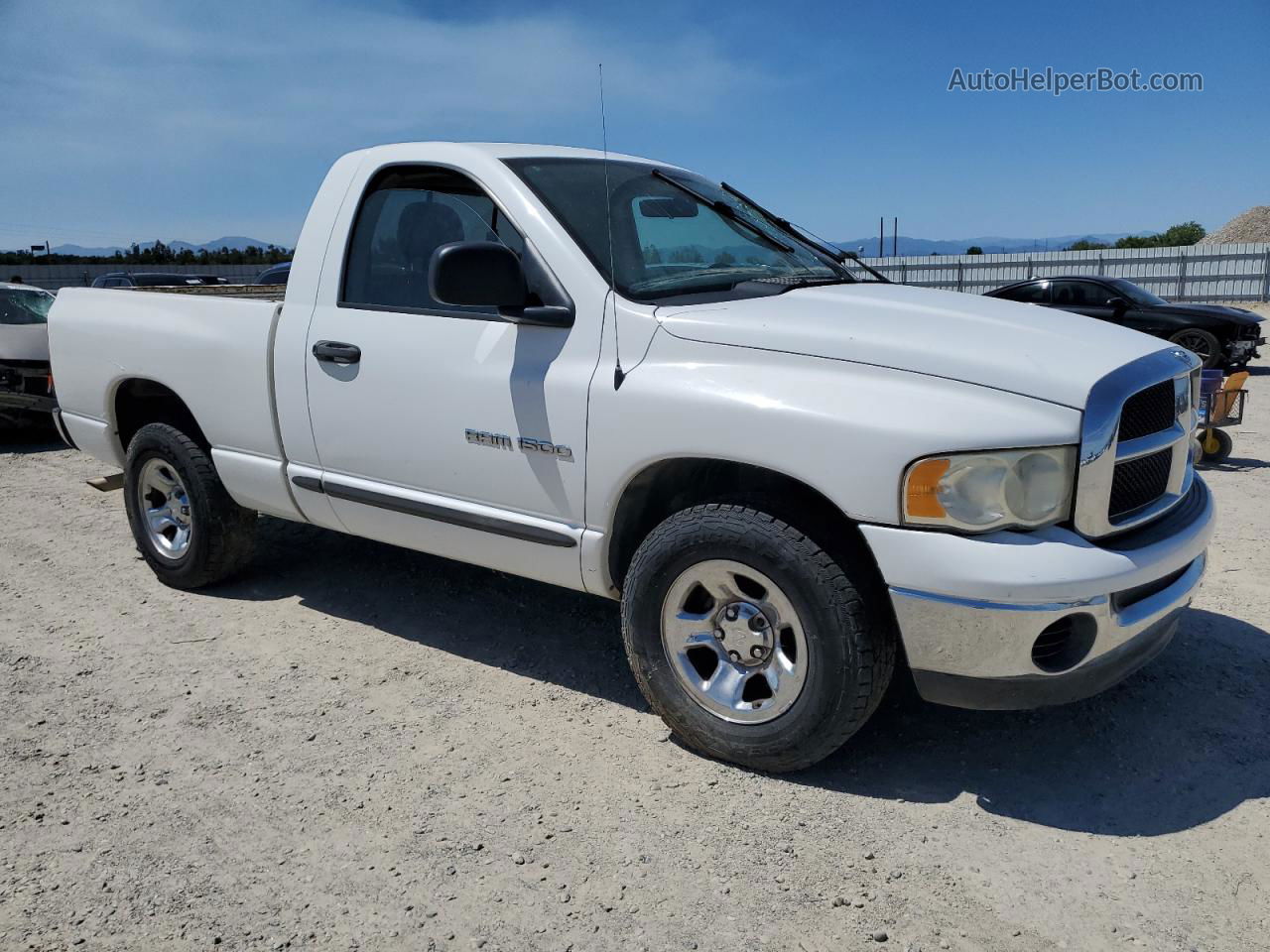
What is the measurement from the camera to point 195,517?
487 cm

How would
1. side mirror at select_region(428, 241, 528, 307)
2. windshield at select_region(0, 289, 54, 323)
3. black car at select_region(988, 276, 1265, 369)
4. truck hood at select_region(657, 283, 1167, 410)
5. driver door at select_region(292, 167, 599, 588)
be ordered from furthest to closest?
black car at select_region(988, 276, 1265, 369)
windshield at select_region(0, 289, 54, 323)
driver door at select_region(292, 167, 599, 588)
side mirror at select_region(428, 241, 528, 307)
truck hood at select_region(657, 283, 1167, 410)

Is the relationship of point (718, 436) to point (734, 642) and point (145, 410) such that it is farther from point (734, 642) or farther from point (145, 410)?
point (145, 410)

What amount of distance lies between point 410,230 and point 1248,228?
5415cm

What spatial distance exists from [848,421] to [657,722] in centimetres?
144

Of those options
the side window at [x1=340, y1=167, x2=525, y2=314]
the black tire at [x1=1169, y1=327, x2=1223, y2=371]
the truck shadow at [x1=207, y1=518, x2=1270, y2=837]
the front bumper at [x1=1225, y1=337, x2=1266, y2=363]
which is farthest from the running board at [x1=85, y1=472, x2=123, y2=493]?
the front bumper at [x1=1225, y1=337, x2=1266, y2=363]

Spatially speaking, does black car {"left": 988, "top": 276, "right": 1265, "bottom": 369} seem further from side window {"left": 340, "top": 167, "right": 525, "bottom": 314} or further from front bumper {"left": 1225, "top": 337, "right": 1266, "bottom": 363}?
side window {"left": 340, "top": 167, "right": 525, "bottom": 314}

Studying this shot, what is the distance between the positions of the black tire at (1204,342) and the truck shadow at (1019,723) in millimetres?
9698

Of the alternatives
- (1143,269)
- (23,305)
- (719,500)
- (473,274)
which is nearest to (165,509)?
(473,274)

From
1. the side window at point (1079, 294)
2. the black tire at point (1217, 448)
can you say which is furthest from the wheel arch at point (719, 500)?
the side window at point (1079, 294)

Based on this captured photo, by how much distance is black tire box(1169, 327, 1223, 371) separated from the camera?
12797 mm

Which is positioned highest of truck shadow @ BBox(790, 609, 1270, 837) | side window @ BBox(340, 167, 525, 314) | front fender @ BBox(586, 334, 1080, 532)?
side window @ BBox(340, 167, 525, 314)

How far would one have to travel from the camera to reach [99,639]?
4.57 metres

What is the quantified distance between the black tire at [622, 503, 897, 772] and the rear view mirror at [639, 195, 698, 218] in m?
1.31

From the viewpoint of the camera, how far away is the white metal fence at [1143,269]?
84.8 feet
